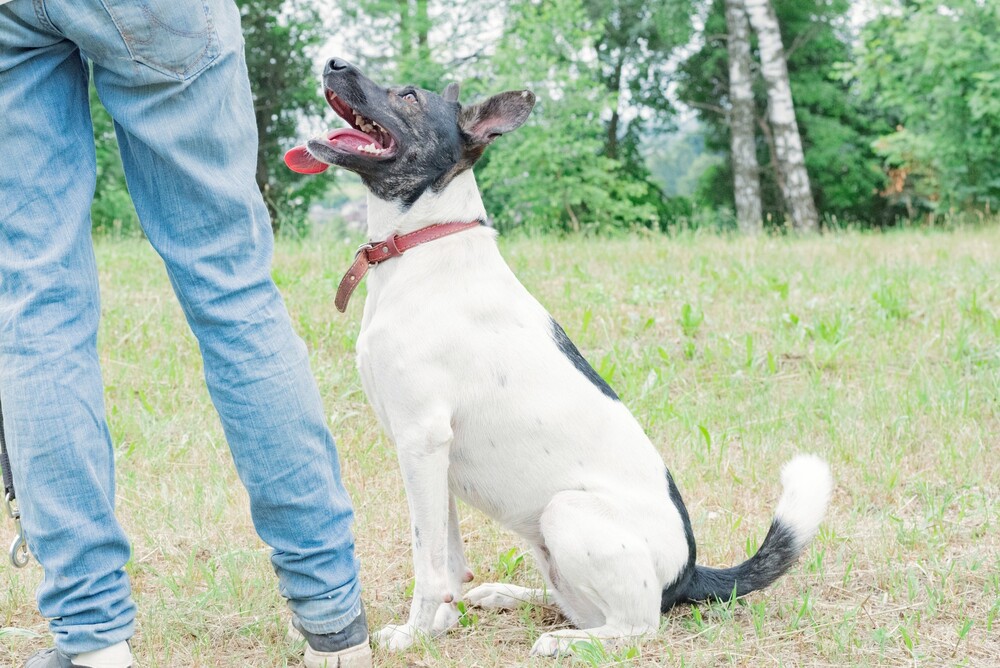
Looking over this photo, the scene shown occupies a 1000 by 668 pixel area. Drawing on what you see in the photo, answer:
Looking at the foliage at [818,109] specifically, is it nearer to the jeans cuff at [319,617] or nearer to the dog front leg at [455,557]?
the dog front leg at [455,557]

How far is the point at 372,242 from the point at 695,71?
23192 millimetres

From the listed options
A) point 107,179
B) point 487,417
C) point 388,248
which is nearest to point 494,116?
point 388,248

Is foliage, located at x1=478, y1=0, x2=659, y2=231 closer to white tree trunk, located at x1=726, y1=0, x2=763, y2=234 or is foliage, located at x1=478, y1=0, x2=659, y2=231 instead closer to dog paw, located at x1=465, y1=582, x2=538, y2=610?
white tree trunk, located at x1=726, y1=0, x2=763, y2=234

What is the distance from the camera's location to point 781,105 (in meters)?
15.7

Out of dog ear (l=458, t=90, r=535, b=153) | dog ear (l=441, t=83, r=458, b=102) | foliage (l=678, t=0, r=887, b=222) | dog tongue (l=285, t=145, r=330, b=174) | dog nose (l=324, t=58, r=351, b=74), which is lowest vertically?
foliage (l=678, t=0, r=887, b=222)

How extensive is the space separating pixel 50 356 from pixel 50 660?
26.8 inches

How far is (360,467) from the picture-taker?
390 cm

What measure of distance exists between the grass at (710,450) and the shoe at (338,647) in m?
0.12

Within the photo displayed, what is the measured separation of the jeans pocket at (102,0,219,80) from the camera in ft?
6.33

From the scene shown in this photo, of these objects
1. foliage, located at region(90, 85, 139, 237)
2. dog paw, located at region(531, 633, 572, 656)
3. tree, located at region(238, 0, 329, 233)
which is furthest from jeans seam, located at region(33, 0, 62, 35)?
tree, located at region(238, 0, 329, 233)

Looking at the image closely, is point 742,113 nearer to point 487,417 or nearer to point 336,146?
point 336,146

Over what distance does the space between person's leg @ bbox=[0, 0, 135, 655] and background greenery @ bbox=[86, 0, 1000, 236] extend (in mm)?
10448

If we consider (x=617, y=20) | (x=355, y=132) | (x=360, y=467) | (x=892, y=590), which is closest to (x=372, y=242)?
(x=355, y=132)

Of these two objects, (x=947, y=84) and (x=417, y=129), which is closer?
(x=417, y=129)
